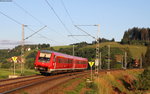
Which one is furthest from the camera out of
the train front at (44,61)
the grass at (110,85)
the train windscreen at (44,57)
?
the train windscreen at (44,57)

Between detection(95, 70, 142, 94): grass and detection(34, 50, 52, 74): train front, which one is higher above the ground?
detection(34, 50, 52, 74): train front

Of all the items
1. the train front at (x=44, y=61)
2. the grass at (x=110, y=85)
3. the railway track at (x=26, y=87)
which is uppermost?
the train front at (x=44, y=61)

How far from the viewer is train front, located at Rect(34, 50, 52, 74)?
40281 millimetres

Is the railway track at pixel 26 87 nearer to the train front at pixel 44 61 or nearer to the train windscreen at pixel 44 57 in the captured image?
the train front at pixel 44 61

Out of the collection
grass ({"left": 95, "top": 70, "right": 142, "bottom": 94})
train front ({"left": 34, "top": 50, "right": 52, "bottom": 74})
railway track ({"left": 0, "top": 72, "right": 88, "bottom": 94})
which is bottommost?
grass ({"left": 95, "top": 70, "right": 142, "bottom": 94})

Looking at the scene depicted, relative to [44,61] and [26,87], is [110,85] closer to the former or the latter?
[44,61]

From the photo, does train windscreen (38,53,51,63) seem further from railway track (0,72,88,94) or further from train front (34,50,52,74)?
railway track (0,72,88,94)

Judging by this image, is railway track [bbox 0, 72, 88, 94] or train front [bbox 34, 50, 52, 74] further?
train front [bbox 34, 50, 52, 74]

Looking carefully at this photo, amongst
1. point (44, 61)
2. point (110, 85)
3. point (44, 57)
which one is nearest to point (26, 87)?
point (44, 61)

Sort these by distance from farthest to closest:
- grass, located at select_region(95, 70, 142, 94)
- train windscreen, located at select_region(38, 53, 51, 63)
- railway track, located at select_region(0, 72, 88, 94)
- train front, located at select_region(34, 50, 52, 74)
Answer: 1. train windscreen, located at select_region(38, 53, 51, 63)
2. train front, located at select_region(34, 50, 52, 74)
3. grass, located at select_region(95, 70, 142, 94)
4. railway track, located at select_region(0, 72, 88, 94)

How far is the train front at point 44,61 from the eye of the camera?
4028 cm

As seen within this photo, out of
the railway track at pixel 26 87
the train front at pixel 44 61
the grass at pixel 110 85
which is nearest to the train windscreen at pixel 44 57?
the train front at pixel 44 61

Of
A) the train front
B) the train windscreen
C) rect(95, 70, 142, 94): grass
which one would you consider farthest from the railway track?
the train windscreen

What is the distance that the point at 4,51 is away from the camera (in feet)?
555
